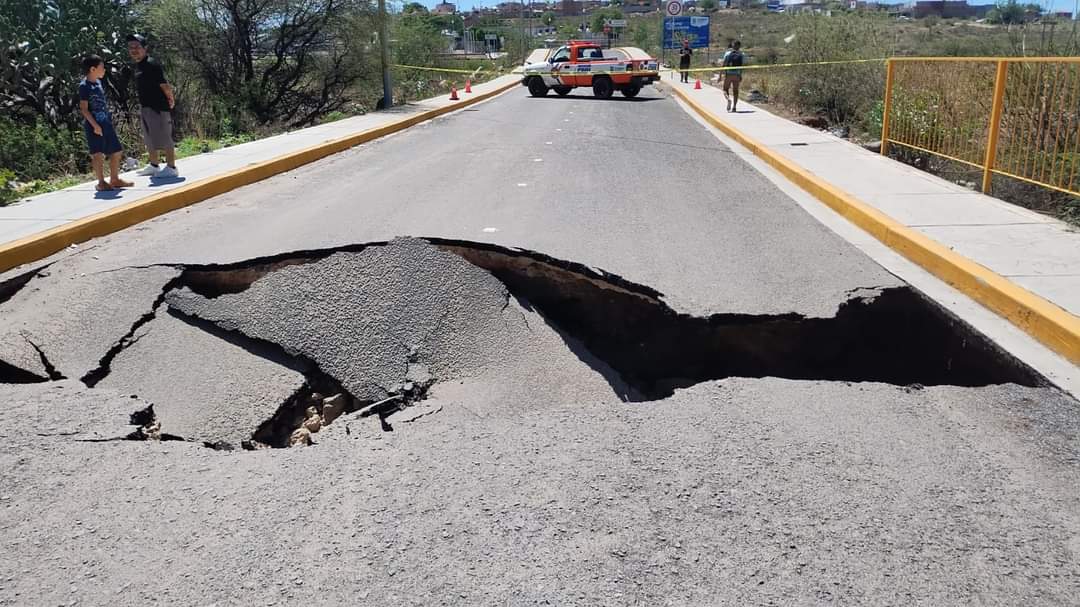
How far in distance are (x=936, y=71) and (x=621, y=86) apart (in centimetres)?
1837

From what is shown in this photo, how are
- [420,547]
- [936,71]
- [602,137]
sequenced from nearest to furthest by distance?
1. [420,547]
2. [936,71]
3. [602,137]

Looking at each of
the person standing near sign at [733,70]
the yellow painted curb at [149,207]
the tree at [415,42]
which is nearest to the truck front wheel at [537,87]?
the tree at [415,42]

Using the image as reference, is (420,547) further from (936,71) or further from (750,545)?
(936,71)

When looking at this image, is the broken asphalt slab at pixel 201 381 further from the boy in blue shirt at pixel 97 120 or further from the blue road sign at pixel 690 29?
the blue road sign at pixel 690 29

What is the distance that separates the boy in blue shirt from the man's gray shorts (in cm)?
85

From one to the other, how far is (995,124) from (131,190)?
30.3 feet

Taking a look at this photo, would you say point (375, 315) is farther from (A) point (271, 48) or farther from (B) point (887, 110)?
(A) point (271, 48)

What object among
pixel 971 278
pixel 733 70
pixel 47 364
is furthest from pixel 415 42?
pixel 47 364

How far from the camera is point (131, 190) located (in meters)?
9.57

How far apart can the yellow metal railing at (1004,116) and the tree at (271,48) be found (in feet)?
54.8

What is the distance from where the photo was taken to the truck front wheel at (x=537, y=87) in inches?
1186

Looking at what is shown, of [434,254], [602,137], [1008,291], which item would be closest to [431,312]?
[434,254]

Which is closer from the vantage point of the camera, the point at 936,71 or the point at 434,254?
the point at 434,254

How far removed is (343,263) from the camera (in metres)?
6.16
